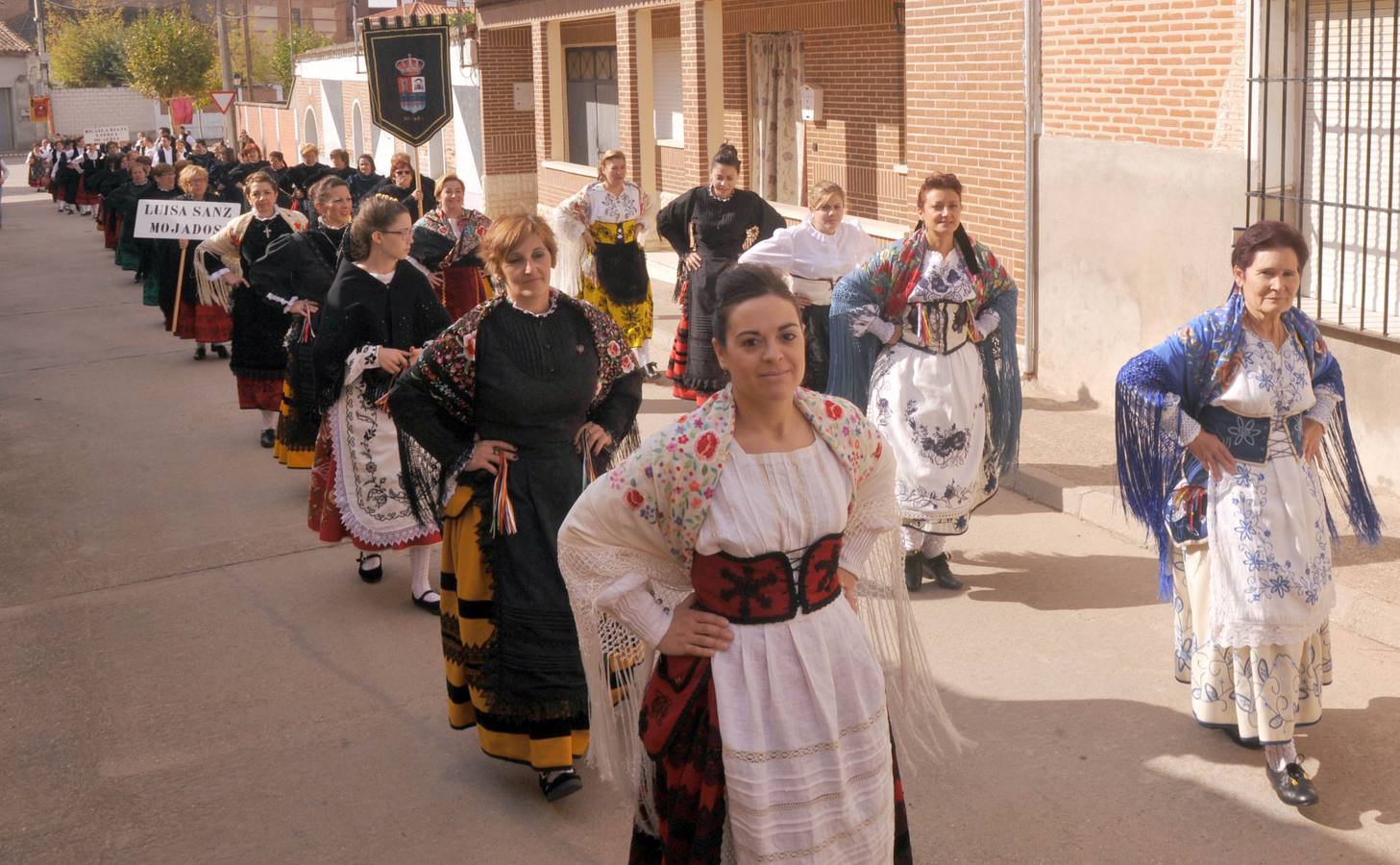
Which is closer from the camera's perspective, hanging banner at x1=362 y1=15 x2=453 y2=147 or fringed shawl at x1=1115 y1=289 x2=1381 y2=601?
fringed shawl at x1=1115 y1=289 x2=1381 y2=601

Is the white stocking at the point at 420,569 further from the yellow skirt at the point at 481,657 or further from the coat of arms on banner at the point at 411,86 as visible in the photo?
the coat of arms on banner at the point at 411,86

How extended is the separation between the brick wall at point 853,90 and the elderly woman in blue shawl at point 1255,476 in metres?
11.7

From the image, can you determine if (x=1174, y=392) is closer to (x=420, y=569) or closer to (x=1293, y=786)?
(x=1293, y=786)

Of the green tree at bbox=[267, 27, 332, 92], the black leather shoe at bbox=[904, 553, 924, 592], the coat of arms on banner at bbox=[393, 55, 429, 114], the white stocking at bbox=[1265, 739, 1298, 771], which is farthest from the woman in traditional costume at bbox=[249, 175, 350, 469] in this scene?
the green tree at bbox=[267, 27, 332, 92]

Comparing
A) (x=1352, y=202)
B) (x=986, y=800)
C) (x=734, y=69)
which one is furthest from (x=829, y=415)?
(x=734, y=69)

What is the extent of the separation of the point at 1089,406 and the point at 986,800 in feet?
20.2

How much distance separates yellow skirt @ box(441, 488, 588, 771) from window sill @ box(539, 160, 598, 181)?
55.9 ft

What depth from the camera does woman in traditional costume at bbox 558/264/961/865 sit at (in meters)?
3.51

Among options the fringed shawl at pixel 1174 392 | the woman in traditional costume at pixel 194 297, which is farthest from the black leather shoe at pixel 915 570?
the woman in traditional costume at pixel 194 297

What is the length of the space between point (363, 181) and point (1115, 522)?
36.1 feet

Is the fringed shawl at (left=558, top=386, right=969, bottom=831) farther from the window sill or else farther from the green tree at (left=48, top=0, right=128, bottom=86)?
the green tree at (left=48, top=0, right=128, bottom=86)

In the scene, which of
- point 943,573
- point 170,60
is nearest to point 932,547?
point 943,573

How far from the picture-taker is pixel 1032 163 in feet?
36.7

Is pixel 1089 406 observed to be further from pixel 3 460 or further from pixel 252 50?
pixel 252 50
